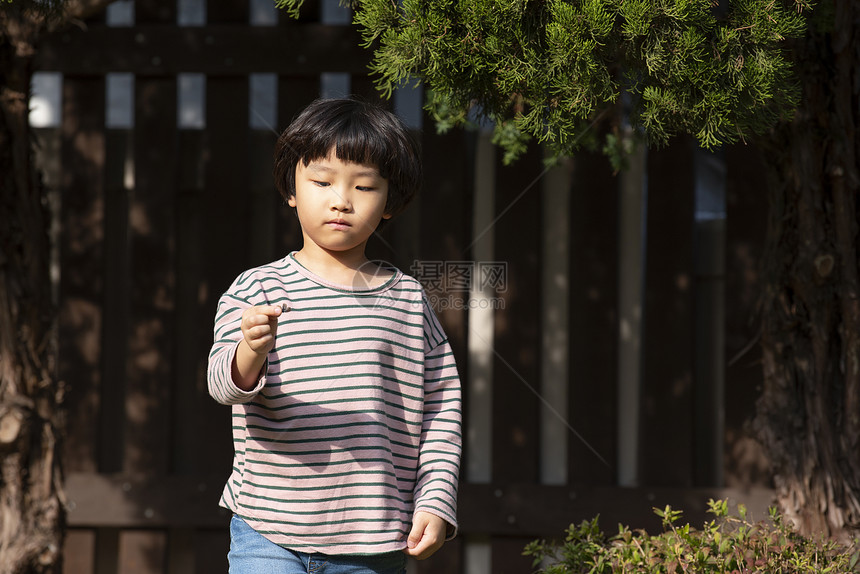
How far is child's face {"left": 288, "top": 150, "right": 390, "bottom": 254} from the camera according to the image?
1.45 m

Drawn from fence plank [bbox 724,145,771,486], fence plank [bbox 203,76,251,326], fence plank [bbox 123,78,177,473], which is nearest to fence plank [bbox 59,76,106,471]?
fence plank [bbox 123,78,177,473]

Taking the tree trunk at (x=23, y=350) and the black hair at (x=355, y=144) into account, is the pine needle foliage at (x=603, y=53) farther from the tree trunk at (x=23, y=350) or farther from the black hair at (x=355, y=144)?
the tree trunk at (x=23, y=350)

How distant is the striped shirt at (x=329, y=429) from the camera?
1.42 metres

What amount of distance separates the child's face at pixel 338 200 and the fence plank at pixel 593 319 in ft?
4.98

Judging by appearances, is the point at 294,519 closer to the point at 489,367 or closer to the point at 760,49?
the point at 760,49

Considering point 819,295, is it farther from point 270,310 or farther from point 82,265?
point 82,265

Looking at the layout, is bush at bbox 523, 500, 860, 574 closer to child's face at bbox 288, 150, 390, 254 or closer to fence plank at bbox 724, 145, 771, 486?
child's face at bbox 288, 150, 390, 254

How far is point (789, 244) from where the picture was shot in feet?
7.01

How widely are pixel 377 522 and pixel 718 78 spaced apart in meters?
0.93

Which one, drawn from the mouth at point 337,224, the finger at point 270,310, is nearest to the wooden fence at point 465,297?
the mouth at point 337,224

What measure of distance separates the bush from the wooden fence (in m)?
1.06

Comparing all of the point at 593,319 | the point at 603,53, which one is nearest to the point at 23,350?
the point at 603,53

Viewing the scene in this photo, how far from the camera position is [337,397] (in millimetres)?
1437

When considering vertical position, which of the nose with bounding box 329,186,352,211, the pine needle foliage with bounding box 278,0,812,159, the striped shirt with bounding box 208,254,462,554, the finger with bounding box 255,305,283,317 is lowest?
the striped shirt with bounding box 208,254,462,554
